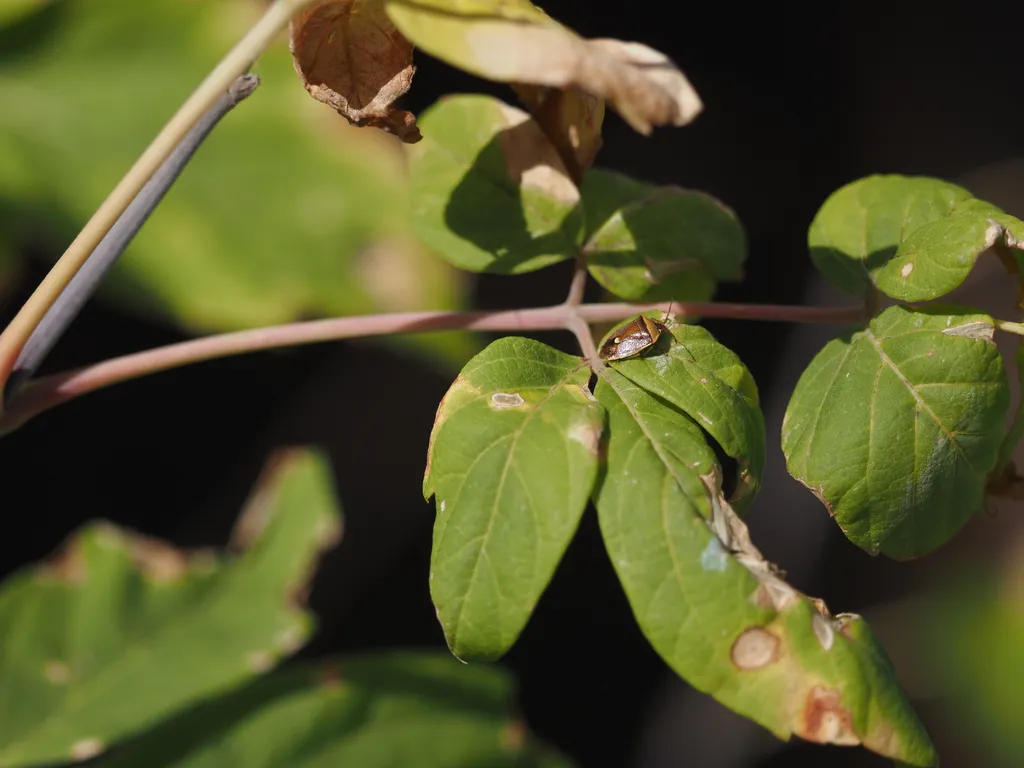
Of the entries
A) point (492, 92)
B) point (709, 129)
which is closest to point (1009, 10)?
point (709, 129)

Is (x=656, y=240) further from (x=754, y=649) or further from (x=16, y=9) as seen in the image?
(x=16, y=9)

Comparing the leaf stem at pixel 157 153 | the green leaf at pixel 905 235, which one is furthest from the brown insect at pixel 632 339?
the leaf stem at pixel 157 153

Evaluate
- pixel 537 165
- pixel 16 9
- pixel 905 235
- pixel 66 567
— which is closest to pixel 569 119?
pixel 537 165

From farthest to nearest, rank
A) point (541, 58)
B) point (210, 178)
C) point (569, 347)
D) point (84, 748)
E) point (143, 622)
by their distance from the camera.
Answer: point (569, 347), point (210, 178), point (143, 622), point (84, 748), point (541, 58)

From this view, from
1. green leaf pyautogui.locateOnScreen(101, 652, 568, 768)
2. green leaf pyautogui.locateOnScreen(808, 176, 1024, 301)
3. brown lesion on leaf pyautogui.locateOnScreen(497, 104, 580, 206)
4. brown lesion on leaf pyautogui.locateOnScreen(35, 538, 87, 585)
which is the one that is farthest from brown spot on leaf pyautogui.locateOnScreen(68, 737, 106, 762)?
green leaf pyautogui.locateOnScreen(808, 176, 1024, 301)

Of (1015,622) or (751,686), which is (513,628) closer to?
(751,686)

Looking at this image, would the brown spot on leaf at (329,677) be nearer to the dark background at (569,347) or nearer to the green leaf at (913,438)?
the dark background at (569,347)
